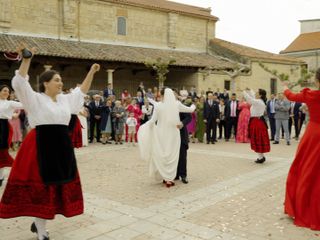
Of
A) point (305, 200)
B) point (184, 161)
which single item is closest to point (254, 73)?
point (184, 161)

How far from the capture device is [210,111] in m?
14.4

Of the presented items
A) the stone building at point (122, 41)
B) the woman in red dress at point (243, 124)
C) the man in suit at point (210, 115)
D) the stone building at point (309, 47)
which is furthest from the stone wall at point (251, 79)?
the man in suit at point (210, 115)

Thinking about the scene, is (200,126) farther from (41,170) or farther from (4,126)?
(41,170)

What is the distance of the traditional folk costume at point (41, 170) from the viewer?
398 centimetres

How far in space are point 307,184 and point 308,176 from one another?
0.10 metres

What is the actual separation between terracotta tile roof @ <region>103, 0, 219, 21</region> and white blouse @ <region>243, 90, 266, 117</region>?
65.2ft

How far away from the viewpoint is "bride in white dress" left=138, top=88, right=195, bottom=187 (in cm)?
702

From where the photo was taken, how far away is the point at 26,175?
4.02 meters

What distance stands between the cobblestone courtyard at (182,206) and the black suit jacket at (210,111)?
4888mm

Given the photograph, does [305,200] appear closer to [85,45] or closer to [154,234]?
[154,234]

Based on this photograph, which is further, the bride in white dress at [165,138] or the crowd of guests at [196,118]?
the crowd of guests at [196,118]

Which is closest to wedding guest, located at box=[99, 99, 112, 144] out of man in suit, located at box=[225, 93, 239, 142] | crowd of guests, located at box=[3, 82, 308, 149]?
crowd of guests, located at box=[3, 82, 308, 149]

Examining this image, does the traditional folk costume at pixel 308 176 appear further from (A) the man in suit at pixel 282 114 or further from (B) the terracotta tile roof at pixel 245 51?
(B) the terracotta tile roof at pixel 245 51

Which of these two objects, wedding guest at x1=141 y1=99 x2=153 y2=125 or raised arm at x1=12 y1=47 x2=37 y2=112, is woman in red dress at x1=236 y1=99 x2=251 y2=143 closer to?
wedding guest at x1=141 y1=99 x2=153 y2=125
